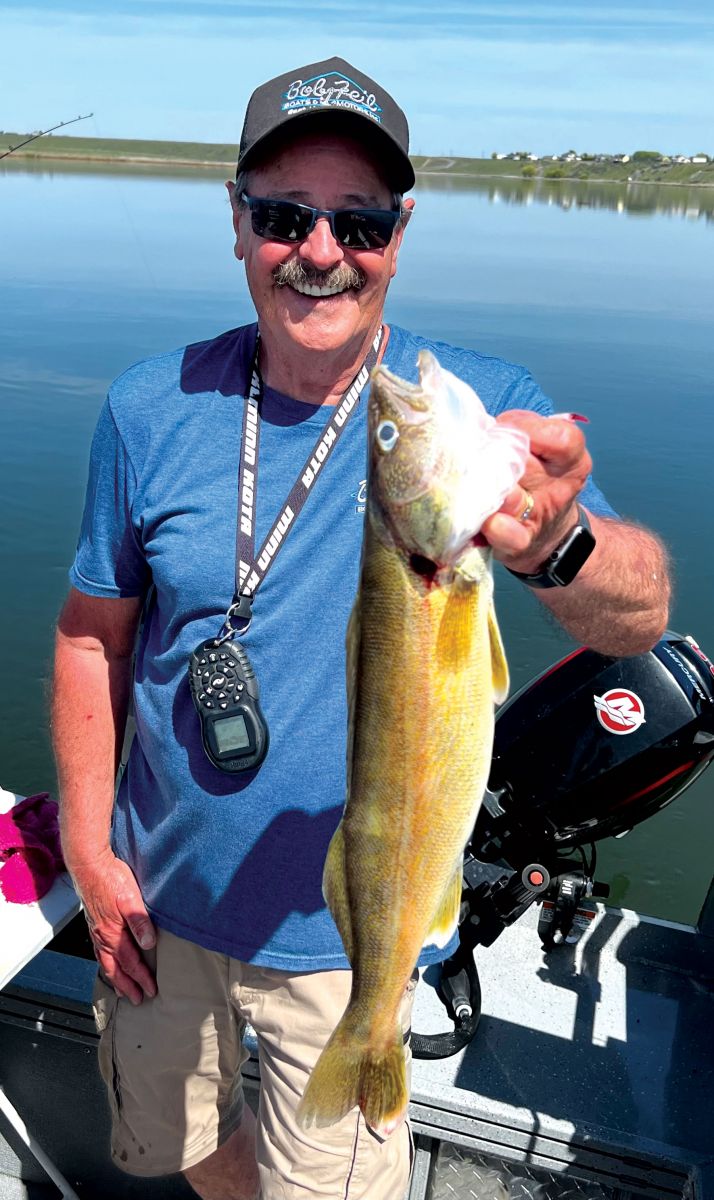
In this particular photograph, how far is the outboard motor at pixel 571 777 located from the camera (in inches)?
136

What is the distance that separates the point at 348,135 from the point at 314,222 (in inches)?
10.7

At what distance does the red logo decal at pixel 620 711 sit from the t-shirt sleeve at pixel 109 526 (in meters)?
1.74

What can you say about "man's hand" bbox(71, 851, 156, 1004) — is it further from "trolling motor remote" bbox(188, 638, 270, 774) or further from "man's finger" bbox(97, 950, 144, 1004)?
"trolling motor remote" bbox(188, 638, 270, 774)

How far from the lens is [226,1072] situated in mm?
2973

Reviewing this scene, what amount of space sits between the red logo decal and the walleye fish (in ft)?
5.03

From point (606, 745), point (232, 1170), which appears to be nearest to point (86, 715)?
point (232, 1170)

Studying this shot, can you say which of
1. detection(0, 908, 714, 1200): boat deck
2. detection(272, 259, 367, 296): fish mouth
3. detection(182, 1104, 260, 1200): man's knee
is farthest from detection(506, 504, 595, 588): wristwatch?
detection(182, 1104, 260, 1200): man's knee

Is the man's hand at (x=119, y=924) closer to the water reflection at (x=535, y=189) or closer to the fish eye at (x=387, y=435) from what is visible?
the fish eye at (x=387, y=435)

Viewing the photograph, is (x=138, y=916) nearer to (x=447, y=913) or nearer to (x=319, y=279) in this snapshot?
(x=447, y=913)

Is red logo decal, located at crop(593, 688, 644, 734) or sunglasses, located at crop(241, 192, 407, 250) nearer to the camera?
sunglasses, located at crop(241, 192, 407, 250)

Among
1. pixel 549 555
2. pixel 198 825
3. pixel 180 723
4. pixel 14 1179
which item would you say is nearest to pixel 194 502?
pixel 180 723

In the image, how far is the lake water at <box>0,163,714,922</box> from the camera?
789 centimetres

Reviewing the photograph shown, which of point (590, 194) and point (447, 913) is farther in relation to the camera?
point (590, 194)

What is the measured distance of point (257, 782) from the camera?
2.52 m
